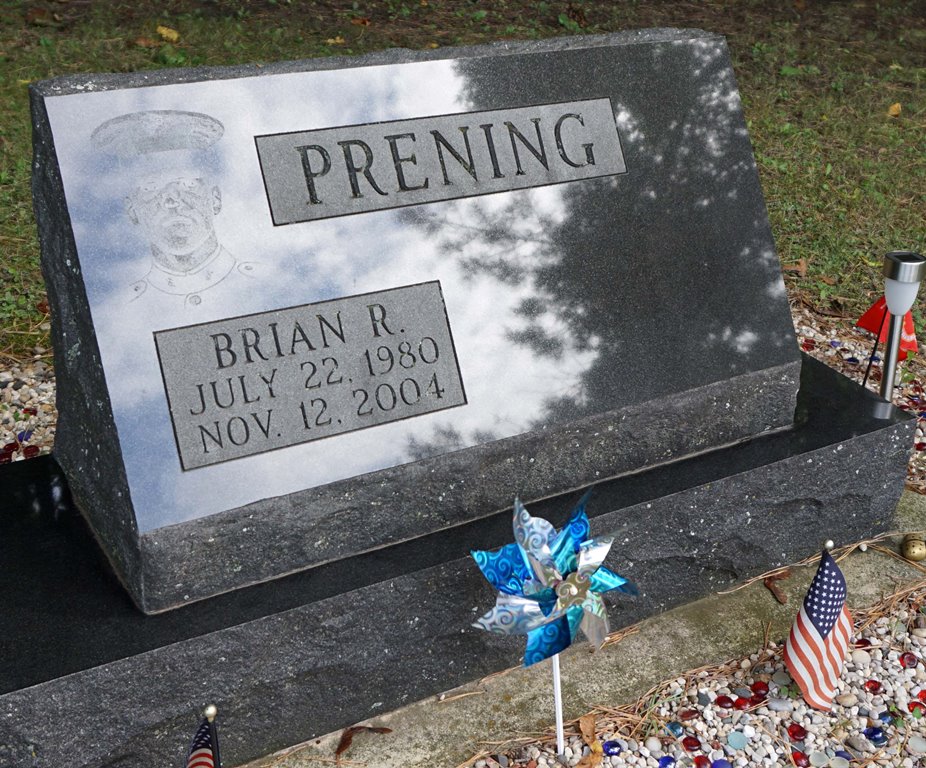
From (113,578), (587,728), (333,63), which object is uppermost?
(333,63)

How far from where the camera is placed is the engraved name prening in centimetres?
263

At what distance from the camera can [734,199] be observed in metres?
3.14

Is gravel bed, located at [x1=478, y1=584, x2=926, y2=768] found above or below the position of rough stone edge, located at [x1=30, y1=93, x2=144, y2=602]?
below

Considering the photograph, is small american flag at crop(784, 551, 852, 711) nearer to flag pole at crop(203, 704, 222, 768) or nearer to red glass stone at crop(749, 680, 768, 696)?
red glass stone at crop(749, 680, 768, 696)

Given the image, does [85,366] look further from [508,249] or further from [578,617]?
[578,617]

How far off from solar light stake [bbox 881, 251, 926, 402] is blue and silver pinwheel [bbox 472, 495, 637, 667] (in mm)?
1567

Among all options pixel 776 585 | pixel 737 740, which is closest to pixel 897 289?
pixel 776 585

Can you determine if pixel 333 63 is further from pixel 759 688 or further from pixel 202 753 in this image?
pixel 759 688

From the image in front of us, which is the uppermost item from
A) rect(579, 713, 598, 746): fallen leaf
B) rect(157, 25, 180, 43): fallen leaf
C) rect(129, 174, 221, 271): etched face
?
rect(157, 25, 180, 43): fallen leaf

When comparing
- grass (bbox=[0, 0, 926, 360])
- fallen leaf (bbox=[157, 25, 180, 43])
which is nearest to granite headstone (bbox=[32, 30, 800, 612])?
grass (bbox=[0, 0, 926, 360])

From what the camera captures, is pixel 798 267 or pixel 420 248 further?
pixel 798 267

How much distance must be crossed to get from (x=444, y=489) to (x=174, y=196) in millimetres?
1048

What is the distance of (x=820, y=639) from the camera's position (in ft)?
9.12

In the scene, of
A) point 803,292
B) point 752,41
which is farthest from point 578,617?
point 752,41
